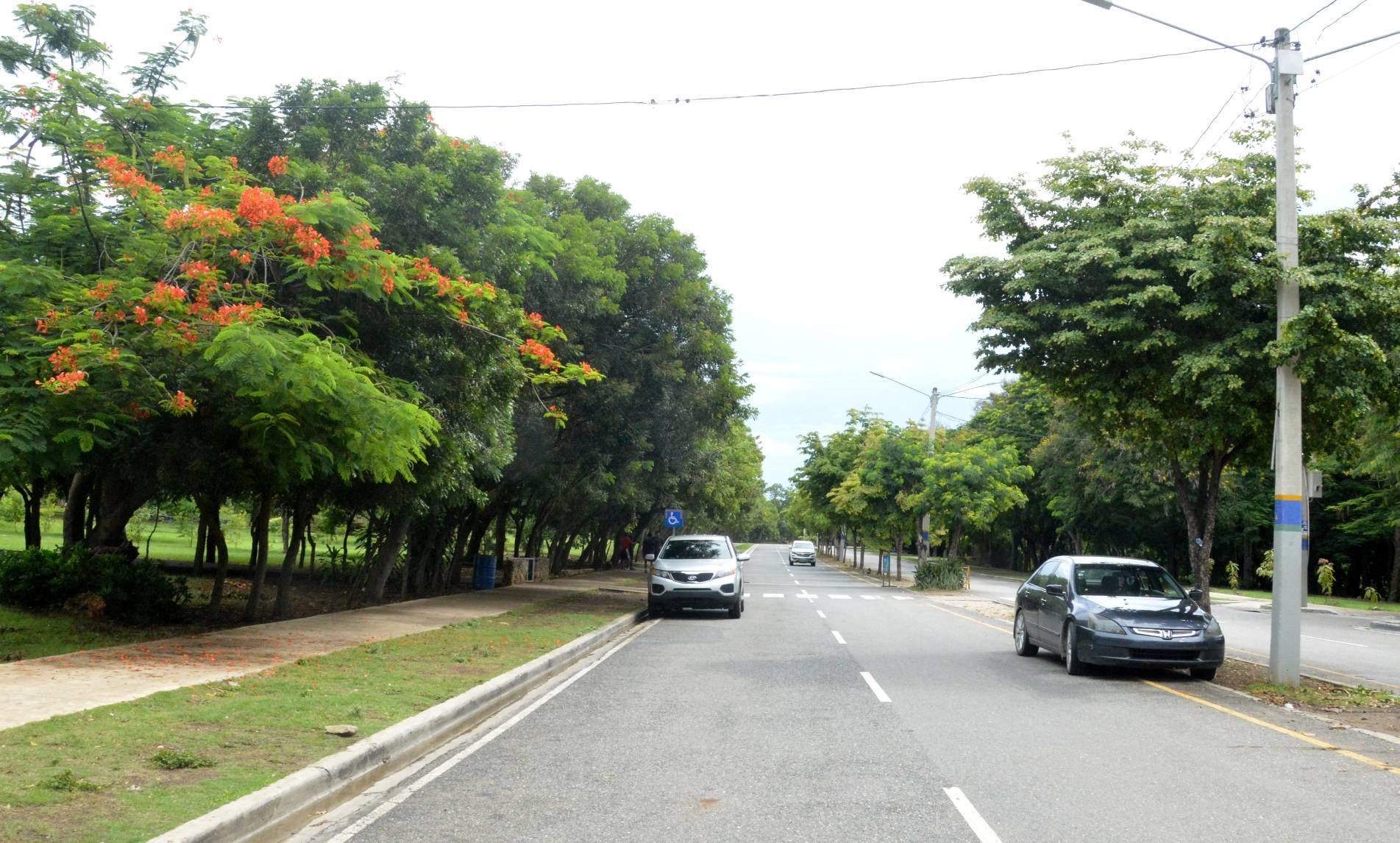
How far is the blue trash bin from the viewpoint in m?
29.8

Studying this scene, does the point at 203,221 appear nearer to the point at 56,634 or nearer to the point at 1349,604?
the point at 56,634

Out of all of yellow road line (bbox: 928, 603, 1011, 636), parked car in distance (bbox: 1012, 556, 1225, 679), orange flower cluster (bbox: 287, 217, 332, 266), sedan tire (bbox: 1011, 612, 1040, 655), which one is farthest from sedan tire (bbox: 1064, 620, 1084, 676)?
orange flower cluster (bbox: 287, 217, 332, 266)

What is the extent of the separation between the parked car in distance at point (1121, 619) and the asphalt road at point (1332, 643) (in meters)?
2.35

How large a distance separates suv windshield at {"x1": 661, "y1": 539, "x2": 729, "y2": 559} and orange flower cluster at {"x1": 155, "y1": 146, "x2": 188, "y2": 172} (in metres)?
13.1

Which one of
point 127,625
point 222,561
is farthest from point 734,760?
point 222,561

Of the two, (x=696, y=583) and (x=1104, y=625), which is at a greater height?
(x=1104, y=625)

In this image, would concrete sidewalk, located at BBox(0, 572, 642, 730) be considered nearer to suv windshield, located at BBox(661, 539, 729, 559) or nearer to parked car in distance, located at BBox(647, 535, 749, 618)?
parked car in distance, located at BBox(647, 535, 749, 618)

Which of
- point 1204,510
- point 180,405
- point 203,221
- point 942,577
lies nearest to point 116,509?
point 180,405

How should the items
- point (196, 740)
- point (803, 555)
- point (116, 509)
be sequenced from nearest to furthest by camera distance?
point (196, 740) < point (116, 509) < point (803, 555)

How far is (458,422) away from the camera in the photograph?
650 inches

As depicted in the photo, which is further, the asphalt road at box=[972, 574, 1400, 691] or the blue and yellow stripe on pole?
the asphalt road at box=[972, 574, 1400, 691]

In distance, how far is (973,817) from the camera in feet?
21.4

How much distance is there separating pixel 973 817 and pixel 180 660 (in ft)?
28.5

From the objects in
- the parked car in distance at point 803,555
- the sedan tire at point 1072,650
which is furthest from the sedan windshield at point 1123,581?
the parked car in distance at point 803,555
